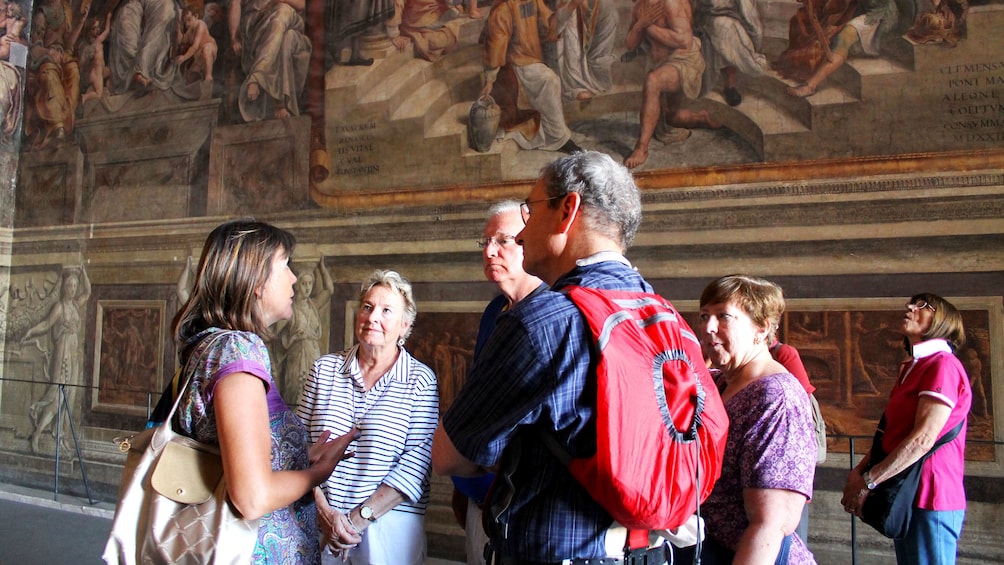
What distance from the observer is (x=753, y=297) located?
2.41m

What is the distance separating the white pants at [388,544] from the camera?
125 inches

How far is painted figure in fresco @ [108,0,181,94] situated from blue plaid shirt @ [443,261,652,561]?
844cm


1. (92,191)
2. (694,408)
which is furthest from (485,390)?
(92,191)

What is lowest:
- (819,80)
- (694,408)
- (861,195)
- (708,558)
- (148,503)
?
(708,558)

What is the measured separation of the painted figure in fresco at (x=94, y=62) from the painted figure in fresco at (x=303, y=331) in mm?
3950

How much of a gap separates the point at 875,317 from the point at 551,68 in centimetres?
320

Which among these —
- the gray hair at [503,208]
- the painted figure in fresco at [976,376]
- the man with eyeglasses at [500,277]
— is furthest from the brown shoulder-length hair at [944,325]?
the gray hair at [503,208]

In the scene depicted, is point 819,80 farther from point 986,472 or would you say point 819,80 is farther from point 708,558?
point 708,558

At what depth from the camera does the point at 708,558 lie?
2.17 m

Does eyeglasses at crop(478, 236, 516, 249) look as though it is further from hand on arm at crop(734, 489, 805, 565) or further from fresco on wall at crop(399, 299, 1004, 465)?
fresco on wall at crop(399, 299, 1004, 465)

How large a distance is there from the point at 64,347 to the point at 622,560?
9024mm

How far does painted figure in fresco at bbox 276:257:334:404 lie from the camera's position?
7.47 m

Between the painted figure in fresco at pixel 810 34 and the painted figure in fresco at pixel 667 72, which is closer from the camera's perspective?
the painted figure in fresco at pixel 810 34

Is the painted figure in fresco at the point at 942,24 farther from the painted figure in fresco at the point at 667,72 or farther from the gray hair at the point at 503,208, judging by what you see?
the gray hair at the point at 503,208
